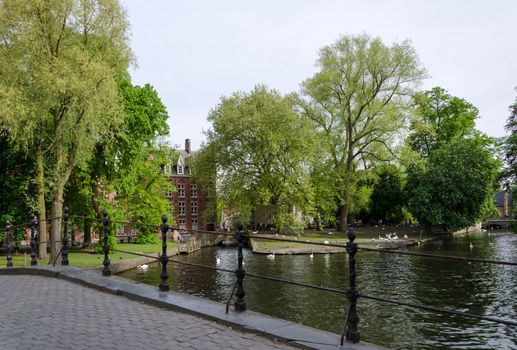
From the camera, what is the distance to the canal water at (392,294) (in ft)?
41.2

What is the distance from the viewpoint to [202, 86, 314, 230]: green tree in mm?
42562

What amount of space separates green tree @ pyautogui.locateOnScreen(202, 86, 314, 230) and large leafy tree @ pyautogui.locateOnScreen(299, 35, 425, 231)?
5581 millimetres

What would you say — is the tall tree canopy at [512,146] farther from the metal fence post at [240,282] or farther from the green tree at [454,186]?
the metal fence post at [240,282]

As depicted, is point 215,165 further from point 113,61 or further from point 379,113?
point 113,61

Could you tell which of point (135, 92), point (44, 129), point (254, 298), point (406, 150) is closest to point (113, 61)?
point (44, 129)

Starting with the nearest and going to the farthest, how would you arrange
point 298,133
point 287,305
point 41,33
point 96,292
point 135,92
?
point 96,292
point 287,305
point 41,33
point 135,92
point 298,133

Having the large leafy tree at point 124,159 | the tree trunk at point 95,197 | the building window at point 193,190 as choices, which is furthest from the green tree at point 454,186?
the building window at point 193,190

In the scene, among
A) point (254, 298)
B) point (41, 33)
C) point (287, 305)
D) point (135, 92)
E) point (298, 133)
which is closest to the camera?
point (287, 305)

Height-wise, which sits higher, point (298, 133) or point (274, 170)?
point (298, 133)

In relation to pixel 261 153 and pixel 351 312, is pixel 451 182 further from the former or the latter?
pixel 351 312

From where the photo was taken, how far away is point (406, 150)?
48.4 metres

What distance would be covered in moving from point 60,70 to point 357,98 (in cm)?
3583

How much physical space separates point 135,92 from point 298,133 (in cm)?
1631

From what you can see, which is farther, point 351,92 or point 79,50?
point 351,92
